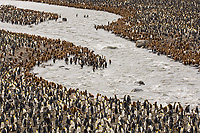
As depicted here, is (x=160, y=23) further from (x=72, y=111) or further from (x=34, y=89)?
(x=72, y=111)

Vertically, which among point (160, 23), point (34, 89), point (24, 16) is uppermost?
point (160, 23)

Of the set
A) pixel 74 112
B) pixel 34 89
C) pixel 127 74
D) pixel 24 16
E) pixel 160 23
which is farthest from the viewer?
pixel 24 16

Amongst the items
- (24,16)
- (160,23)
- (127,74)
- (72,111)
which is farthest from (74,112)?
(24,16)

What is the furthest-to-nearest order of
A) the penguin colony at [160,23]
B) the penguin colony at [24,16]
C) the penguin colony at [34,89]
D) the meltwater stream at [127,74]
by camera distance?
the penguin colony at [24,16]
the penguin colony at [160,23]
the meltwater stream at [127,74]
the penguin colony at [34,89]

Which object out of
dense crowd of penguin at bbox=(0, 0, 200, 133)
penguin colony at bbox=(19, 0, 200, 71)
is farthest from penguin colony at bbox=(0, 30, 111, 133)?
penguin colony at bbox=(19, 0, 200, 71)

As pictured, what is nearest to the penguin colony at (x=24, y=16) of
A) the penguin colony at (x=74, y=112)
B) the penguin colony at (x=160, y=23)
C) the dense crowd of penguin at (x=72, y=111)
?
the penguin colony at (x=160, y=23)

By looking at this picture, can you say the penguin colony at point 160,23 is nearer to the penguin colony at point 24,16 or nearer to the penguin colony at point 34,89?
the penguin colony at point 34,89

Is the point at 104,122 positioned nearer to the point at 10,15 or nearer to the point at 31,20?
the point at 31,20

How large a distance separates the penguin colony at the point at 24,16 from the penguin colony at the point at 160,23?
624 cm

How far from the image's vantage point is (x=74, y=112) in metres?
11.2

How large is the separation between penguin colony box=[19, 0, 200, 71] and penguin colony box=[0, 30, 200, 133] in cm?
713

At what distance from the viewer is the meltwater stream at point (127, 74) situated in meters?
13.5

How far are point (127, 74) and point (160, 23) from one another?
490 inches

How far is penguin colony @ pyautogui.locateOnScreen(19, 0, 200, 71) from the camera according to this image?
20266 millimetres
